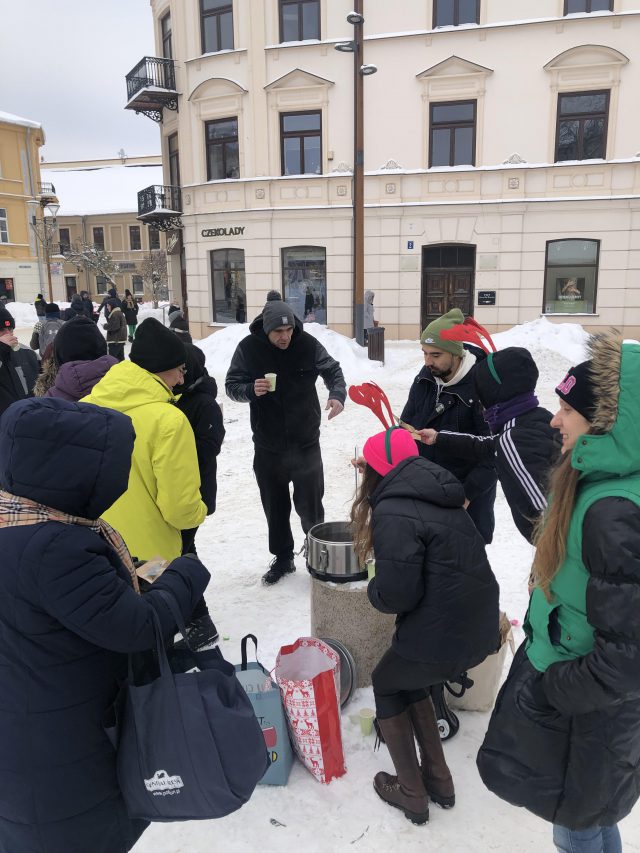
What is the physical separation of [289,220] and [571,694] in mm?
18802

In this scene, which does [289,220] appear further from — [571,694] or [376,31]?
[571,694]

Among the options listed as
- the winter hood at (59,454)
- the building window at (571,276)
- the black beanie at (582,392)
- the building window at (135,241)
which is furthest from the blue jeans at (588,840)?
the building window at (135,241)

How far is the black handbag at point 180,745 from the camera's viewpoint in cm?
163

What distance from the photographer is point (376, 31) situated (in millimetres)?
17797

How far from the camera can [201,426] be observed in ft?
13.0

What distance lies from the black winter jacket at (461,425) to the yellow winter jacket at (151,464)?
4.86 feet

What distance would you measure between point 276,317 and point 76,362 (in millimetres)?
1330

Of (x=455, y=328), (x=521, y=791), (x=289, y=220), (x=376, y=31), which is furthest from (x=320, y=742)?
(x=376, y=31)

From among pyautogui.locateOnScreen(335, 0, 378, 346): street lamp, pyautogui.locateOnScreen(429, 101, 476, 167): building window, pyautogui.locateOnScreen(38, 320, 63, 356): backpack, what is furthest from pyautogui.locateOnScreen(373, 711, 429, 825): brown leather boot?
pyautogui.locateOnScreen(429, 101, 476, 167): building window

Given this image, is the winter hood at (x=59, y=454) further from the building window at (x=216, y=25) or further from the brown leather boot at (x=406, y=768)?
the building window at (x=216, y=25)

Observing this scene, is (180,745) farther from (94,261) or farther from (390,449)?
(94,261)

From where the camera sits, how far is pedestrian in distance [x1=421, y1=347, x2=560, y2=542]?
9.06 feet

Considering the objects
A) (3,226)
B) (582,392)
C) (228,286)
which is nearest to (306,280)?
(228,286)

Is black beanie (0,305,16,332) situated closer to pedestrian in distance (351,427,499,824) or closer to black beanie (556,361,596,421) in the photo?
pedestrian in distance (351,427,499,824)
